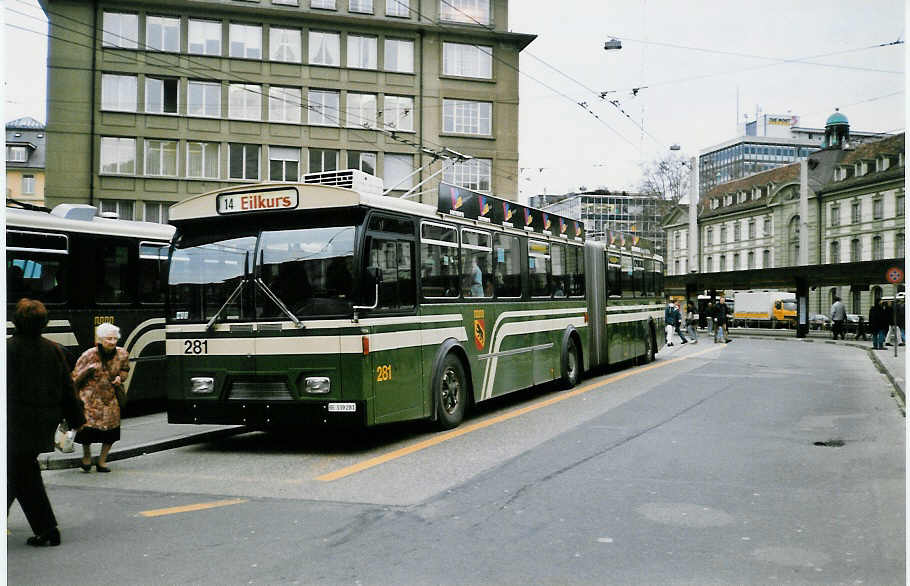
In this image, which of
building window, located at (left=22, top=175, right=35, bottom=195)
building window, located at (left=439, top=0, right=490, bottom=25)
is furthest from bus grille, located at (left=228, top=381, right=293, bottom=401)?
building window, located at (left=439, top=0, right=490, bottom=25)

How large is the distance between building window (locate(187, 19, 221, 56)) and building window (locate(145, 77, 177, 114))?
2.04 metres

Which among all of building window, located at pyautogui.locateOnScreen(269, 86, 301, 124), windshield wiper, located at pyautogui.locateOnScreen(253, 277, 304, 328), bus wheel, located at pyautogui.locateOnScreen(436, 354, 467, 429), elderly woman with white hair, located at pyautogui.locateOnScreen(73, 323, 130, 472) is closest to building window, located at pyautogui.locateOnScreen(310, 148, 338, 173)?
building window, located at pyautogui.locateOnScreen(269, 86, 301, 124)

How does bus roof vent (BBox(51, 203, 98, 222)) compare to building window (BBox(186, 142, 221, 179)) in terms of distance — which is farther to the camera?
building window (BBox(186, 142, 221, 179))

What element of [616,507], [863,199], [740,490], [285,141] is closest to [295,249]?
[616,507]

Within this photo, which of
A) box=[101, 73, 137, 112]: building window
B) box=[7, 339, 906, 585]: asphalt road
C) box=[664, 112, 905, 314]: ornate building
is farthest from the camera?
box=[101, 73, 137, 112]: building window

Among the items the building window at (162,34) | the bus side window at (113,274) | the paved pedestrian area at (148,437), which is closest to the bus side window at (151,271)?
the bus side window at (113,274)

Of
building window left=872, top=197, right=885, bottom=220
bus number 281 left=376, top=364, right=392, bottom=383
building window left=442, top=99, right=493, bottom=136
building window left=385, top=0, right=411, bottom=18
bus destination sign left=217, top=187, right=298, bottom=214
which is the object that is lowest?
bus number 281 left=376, top=364, right=392, bottom=383

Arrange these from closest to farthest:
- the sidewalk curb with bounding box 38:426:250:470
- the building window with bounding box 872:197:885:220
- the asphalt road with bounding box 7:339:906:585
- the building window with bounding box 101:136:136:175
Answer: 1. the asphalt road with bounding box 7:339:906:585
2. the sidewalk curb with bounding box 38:426:250:470
3. the building window with bounding box 872:197:885:220
4. the building window with bounding box 101:136:136:175

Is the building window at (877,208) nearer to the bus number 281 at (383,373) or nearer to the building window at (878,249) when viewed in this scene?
the building window at (878,249)

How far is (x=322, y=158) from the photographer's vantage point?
46.4 meters

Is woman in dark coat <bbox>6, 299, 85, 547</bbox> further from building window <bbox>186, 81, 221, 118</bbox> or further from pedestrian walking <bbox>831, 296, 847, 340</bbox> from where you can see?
pedestrian walking <bbox>831, 296, 847, 340</bbox>

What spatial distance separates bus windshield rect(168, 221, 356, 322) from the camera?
30.3ft

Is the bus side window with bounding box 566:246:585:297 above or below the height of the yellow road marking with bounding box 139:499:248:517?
above

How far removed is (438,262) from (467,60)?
39.0 metres
